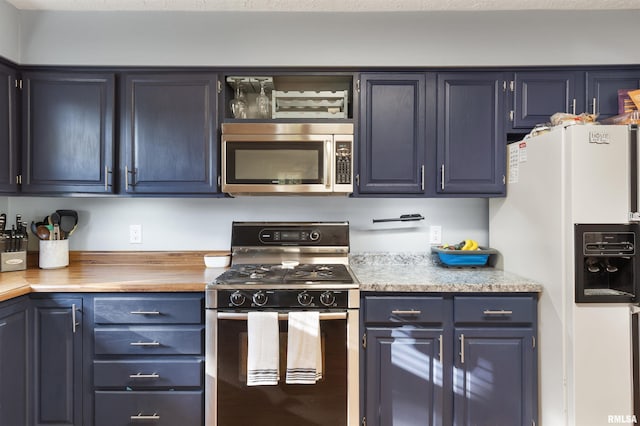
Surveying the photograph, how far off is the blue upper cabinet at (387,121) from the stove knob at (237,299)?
92 centimetres

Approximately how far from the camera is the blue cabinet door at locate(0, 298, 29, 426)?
1.68 m

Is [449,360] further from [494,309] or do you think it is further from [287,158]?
[287,158]

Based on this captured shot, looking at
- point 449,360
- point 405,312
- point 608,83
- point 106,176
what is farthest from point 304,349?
point 608,83

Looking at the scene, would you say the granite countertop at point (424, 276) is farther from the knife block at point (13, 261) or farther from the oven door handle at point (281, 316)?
the knife block at point (13, 261)

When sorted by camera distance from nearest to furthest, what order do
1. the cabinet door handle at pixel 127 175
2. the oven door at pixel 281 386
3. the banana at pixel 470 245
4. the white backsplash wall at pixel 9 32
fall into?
the oven door at pixel 281 386, the white backsplash wall at pixel 9 32, the cabinet door handle at pixel 127 175, the banana at pixel 470 245

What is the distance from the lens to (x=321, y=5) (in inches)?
82.0

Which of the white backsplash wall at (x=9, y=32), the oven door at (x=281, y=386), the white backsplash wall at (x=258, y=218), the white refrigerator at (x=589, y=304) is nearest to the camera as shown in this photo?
the white refrigerator at (x=589, y=304)

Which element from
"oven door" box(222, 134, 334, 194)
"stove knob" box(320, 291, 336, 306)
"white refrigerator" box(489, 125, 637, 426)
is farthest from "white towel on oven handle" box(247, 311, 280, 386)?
"white refrigerator" box(489, 125, 637, 426)

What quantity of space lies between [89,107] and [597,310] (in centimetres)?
288

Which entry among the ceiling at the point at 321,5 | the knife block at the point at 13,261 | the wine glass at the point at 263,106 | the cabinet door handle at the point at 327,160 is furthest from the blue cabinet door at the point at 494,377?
the knife block at the point at 13,261

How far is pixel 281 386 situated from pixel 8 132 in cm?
209

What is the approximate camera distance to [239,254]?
230 centimetres

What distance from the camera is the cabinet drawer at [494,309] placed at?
1.83 m

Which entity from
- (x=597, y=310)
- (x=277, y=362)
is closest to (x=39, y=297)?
(x=277, y=362)
